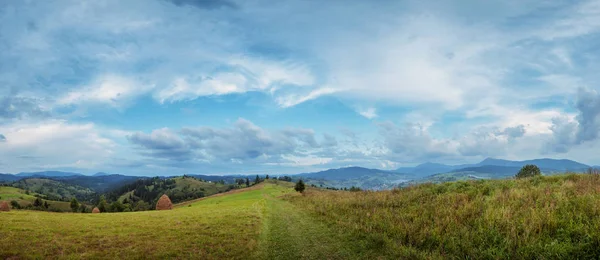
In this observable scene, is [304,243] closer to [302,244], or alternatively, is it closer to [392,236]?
[302,244]

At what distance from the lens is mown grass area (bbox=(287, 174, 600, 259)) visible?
35.3 feet

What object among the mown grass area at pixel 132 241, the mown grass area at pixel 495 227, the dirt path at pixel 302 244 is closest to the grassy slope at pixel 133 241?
the mown grass area at pixel 132 241

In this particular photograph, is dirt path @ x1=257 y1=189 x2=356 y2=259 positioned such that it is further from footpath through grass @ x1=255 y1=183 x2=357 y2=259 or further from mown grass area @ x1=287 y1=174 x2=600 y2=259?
mown grass area @ x1=287 y1=174 x2=600 y2=259

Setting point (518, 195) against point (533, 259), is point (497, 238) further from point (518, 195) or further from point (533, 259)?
point (518, 195)

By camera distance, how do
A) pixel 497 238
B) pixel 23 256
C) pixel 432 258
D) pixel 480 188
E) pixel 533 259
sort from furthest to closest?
1. pixel 480 188
2. pixel 23 256
3. pixel 497 238
4. pixel 432 258
5. pixel 533 259

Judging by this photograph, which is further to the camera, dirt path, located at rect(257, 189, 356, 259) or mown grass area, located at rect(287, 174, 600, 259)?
dirt path, located at rect(257, 189, 356, 259)

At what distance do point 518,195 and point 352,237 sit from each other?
423 inches

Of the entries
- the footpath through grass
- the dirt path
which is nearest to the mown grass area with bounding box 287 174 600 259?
the footpath through grass

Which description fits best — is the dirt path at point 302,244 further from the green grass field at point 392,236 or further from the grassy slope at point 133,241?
the grassy slope at point 133,241

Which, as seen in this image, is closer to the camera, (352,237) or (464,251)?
(464,251)

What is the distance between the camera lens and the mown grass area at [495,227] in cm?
1076

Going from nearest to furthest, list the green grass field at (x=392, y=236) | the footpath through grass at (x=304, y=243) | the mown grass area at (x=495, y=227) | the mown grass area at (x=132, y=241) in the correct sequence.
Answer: the mown grass area at (x=495, y=227) < the green grass field at (x=392, y=236) < the footpath through grass at (x=304, y=243) < the mown grass area at (x=132, y=241)

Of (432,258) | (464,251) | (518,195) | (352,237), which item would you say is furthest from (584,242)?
(352,237)

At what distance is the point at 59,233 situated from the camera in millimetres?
18797
